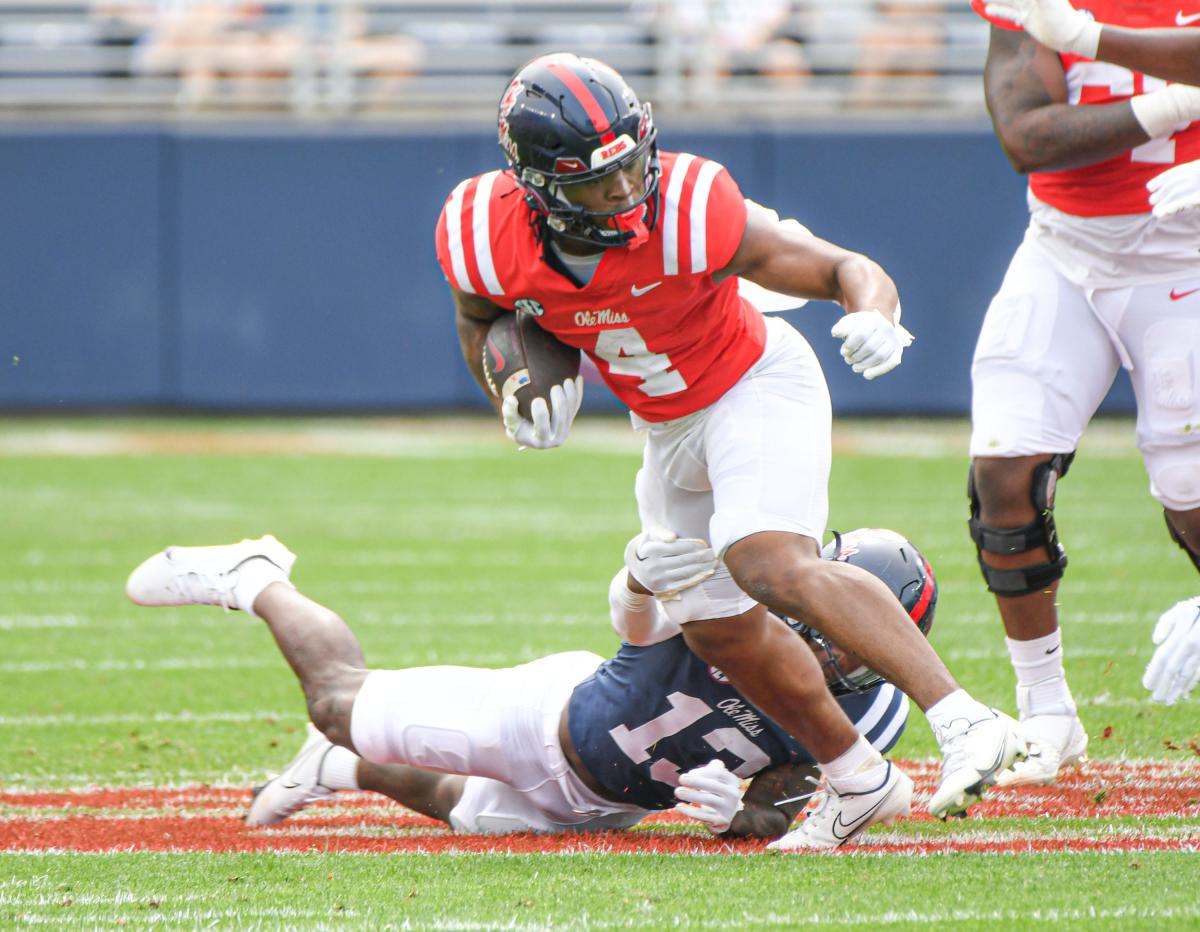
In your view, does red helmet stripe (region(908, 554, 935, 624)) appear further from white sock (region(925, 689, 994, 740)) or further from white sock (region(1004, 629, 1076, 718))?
white sock (region(1004, 629, 1076, 718))

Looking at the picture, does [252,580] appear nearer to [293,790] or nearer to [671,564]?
[293,790]

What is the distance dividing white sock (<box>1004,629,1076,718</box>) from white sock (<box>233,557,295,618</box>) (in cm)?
177

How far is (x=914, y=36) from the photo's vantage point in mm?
13492

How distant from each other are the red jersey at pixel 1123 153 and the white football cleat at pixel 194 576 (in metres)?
2.10

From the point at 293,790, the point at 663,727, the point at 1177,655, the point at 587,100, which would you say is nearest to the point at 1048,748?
the point at 1177,655

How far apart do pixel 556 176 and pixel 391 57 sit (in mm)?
10958

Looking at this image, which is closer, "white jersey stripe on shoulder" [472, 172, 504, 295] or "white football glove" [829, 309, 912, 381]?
"white football glove" [829, 309, 912, 381]

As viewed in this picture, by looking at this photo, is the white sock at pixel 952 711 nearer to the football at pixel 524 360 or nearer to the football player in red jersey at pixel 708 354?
the football player in red jersey at pixel 708 354

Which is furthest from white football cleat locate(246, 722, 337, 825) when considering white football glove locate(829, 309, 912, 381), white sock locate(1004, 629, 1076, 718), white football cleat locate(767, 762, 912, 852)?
white sock locate(1004, 629, 1076, 718)

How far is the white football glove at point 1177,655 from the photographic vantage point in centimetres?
366

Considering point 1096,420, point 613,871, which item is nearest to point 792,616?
point 613,871

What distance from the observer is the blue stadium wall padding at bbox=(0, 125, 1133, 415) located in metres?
13.5

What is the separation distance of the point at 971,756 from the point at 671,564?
2.37 feet

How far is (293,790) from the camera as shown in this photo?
3641mm
